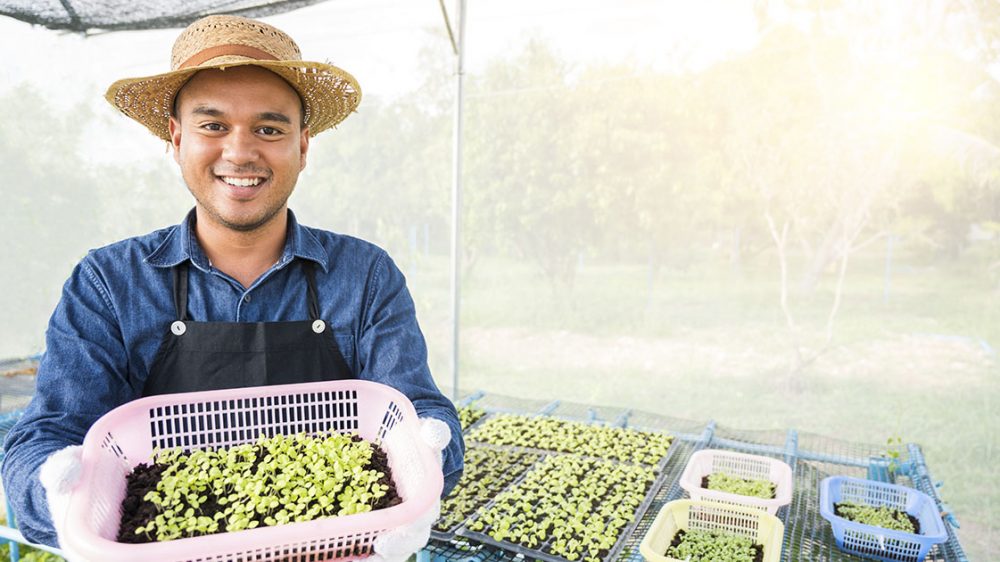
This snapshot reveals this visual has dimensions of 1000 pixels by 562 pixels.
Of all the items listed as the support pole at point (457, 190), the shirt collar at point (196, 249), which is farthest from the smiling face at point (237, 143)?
the support pole at point (457, 190)

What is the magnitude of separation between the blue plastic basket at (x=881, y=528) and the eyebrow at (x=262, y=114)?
2456 millimetres

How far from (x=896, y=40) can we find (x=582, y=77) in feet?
9.10

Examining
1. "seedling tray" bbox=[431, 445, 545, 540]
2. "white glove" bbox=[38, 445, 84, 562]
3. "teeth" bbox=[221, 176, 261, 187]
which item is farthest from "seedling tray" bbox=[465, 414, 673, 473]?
"white glove" bbox=[38, 445, 84, 562]

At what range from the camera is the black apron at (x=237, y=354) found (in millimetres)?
1655

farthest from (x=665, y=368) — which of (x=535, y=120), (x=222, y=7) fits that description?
(x=222, y=7)

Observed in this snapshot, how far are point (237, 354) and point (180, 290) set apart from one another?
22cm

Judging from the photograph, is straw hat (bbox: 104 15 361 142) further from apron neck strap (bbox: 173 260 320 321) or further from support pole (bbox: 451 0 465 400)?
support pole (bbox: 451 0 465 400)

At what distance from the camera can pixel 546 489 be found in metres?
3.14

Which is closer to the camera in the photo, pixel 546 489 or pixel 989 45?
pixel 546 489

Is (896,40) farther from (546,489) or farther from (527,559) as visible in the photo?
(527,559)

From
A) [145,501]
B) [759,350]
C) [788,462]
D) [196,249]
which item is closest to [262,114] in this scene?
[196,249]

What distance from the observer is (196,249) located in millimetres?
1719

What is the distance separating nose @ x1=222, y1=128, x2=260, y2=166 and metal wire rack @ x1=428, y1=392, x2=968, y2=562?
1655mm

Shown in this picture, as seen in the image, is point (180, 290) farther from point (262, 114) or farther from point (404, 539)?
point (404, 539)
